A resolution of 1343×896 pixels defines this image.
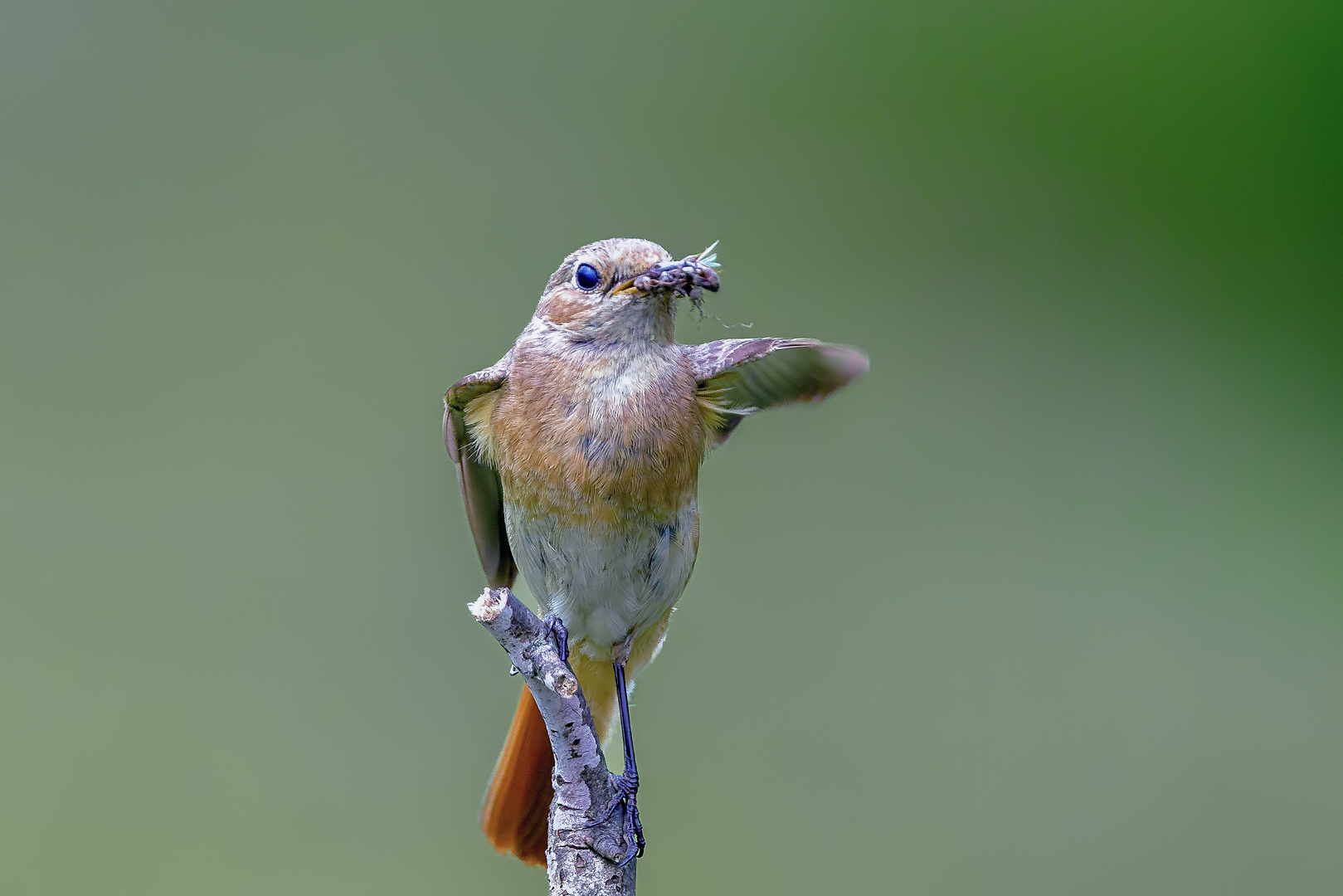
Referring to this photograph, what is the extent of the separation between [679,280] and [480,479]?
416 millimetres

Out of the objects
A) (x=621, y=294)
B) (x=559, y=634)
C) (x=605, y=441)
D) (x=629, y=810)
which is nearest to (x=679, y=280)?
(x=621, y=294)

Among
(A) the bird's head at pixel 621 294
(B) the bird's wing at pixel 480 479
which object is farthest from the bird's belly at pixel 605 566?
(A) the bird's head at pixel 621 294

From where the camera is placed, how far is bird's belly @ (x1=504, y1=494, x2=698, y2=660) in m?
1.22

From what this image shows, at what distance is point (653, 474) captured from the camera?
1196mm

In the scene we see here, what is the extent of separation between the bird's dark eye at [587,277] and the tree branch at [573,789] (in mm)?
344

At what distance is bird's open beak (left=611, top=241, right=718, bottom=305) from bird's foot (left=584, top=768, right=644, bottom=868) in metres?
0.52

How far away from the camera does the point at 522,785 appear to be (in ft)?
4.48

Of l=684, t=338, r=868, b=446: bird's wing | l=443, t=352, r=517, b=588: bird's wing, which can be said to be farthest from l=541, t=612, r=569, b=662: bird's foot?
l=684, t=338, r=868, b=446: bird's wing

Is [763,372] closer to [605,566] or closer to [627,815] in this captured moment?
[605,566]

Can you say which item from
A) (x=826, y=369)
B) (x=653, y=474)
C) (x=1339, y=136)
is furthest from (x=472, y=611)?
(x=1339, y=136)

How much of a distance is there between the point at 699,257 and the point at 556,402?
0.22 metres

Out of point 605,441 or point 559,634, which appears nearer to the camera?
point 605,441

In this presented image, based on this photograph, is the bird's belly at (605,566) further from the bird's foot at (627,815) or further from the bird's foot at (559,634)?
the bird's foot at (627,815)

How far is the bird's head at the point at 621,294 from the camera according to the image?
1.16 meters
